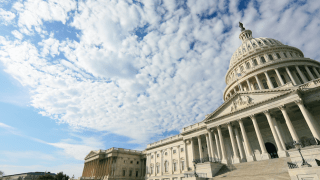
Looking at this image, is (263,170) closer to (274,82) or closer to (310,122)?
(310,122)

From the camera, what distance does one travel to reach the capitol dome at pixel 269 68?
42438mm

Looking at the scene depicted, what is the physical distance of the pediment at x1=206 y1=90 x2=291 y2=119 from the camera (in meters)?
27.9

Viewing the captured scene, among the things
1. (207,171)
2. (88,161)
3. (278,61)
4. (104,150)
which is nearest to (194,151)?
(207,171)

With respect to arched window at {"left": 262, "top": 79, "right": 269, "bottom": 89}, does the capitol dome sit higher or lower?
higher

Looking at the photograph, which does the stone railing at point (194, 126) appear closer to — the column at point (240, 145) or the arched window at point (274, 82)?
the column at point (240, 145)

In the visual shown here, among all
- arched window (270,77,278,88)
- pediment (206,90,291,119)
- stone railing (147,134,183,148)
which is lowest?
stone railing (147,134,183,148)

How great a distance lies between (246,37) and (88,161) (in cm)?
8519

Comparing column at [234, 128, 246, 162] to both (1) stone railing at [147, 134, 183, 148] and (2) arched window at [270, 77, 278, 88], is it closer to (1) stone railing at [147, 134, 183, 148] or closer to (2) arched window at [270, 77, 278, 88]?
(1) stone railing at [147, 134, 183, 148]

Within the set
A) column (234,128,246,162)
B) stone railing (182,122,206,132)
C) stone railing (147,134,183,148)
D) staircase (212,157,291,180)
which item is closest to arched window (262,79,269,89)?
column (234,128,246,162)

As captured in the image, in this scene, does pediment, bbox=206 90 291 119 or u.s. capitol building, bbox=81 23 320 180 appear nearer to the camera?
u.s. capitol building, bbox=81 23 320 180

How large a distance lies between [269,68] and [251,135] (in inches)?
806

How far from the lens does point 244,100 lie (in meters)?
31.1

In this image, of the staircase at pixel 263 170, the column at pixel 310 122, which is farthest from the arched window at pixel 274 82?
the staircase at pixel 263 170

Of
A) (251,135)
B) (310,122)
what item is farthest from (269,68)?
(310,122)
